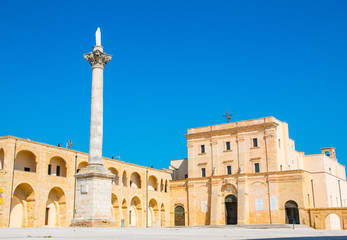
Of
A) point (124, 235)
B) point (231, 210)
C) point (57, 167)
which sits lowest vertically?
point (124, 235)

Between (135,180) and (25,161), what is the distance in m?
16.3

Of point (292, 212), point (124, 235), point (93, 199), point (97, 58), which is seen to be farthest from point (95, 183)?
point (292, 212)

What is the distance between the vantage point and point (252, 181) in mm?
47438

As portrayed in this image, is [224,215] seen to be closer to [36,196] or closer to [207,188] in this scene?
[207,188]

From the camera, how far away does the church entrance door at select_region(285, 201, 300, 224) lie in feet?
143

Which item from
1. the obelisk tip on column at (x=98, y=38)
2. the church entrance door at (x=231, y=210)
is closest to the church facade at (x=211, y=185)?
the church entrance door at (x=231, y=210)

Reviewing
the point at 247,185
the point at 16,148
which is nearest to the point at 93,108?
the point at 16,148

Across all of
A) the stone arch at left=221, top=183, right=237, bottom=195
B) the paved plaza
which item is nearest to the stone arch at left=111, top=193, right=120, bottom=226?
the stone arch at left=221, top=183, right=237, bottom=195

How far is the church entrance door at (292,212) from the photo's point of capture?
43612 mm

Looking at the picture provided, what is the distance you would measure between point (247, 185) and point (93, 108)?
26.7 metres

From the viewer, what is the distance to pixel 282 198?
44938 millimetres

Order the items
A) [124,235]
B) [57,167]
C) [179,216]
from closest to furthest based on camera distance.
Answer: [124,235], [57,167], [179,216]

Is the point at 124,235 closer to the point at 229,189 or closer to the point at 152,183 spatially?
the point at 229,189

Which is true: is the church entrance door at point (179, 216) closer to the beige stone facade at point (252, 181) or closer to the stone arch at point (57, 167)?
the beige stone facade at point (252, 181)
